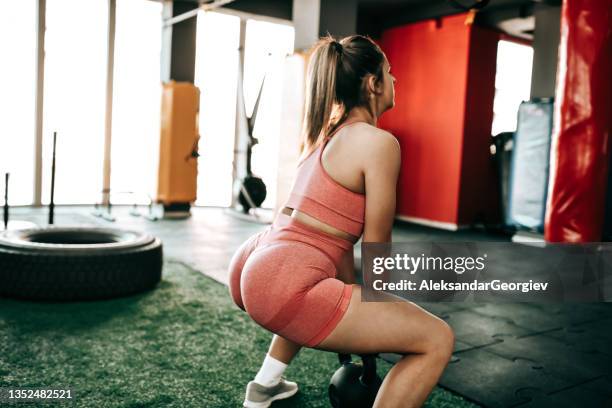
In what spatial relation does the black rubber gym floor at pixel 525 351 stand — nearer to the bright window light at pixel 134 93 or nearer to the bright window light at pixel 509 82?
the bright window light at pixel 134 93

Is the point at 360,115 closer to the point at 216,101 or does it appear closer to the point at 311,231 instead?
the point at 311,231

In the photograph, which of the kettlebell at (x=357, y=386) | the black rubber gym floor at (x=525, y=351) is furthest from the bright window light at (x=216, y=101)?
the kettlebell at (x=357, y=386)

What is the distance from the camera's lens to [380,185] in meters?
1.34

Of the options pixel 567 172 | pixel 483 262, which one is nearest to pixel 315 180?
pixel 483 262

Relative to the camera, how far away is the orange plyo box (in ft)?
21.7

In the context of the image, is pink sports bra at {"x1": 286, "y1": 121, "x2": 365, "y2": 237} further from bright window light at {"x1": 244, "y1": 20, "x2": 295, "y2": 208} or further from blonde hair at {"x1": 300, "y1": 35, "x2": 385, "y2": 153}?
bright window light at {"x1": 244, "y1": 20, "x2": 295, "y2": 208}

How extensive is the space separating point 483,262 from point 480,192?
616 centimetres

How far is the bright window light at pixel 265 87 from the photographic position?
23.9 feet

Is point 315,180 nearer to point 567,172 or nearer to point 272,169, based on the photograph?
point 567,172

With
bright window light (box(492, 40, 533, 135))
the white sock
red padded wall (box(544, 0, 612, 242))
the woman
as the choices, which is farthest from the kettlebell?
bright window light (box(492, 40, 533, 135))

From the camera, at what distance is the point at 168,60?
271 inches

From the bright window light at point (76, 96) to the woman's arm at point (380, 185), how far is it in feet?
20.4

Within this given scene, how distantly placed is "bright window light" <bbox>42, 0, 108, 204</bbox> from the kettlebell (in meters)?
5.97

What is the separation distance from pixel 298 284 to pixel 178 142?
565 centimetres
